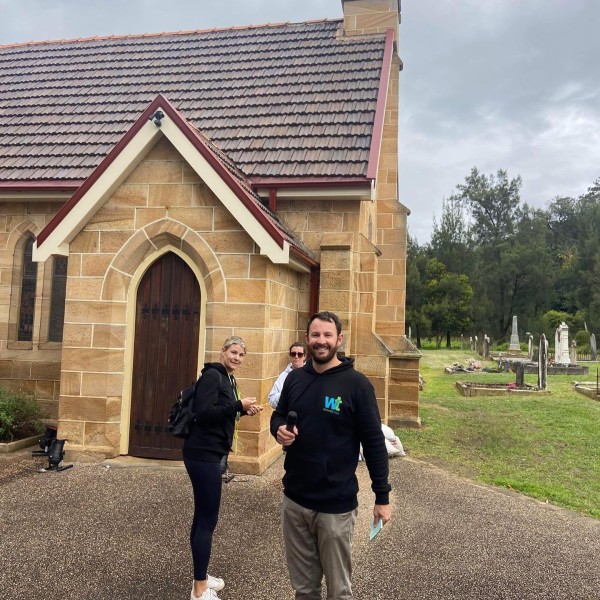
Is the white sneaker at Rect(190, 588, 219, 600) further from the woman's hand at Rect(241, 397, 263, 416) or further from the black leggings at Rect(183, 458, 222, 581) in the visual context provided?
the woman's hand at Rect(241, 397, 263, 416)

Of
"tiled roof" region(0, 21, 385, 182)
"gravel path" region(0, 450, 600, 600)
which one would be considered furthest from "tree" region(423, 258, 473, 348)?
"gravel path" region(0, 450, 600, 600)

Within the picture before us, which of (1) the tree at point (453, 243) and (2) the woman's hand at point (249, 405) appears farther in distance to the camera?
(1) the tree at point (453, 243)

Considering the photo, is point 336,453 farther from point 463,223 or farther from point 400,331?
point 463,223

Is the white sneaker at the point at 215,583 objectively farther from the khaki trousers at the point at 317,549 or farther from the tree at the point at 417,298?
the tree at the point at 417,298

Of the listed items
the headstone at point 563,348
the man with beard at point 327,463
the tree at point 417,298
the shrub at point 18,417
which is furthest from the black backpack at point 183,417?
the tree at point 417,298

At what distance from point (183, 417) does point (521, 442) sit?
8234 mm

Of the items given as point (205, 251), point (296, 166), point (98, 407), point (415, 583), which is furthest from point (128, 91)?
point (415, 583)

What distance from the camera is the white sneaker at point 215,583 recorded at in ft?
12.0

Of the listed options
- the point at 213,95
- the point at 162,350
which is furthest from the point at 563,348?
the point at 162,350

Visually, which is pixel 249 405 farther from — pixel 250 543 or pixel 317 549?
pixel 250 543

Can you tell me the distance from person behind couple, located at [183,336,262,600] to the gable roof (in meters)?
3.15

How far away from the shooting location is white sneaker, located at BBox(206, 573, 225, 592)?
3.66 meters

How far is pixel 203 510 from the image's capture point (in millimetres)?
3416

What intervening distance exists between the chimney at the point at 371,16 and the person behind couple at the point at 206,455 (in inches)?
444
